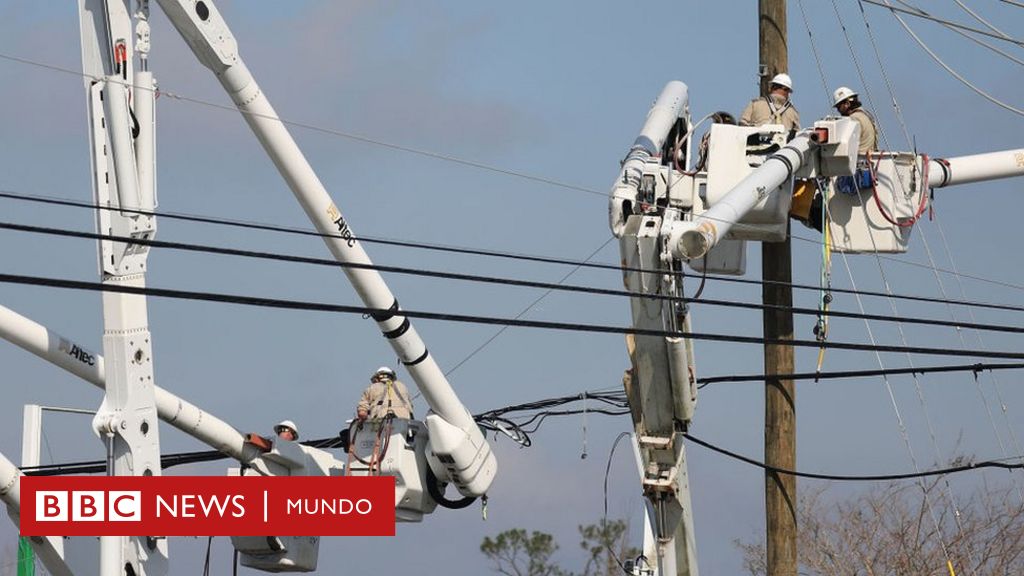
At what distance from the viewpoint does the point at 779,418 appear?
71.3 ft

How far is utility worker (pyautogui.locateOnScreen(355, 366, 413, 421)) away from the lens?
22.9 metres

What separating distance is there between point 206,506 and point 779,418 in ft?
20.5

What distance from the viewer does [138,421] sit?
61.6 ft

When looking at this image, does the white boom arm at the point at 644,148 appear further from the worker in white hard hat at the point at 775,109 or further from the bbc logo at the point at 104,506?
the bbc logo at the point at 104,506

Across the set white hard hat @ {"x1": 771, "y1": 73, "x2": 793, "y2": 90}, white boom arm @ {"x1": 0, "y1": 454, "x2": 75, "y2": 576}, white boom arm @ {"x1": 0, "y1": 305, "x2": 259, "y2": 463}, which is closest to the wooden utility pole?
white hard hat @ {"x1": 771, "y1": 73, "x2": 793, "y2": 90}

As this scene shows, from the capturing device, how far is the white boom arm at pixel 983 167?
911 inches

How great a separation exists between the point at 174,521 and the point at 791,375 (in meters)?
6.80

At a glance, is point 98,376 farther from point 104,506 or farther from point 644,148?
point 644,148

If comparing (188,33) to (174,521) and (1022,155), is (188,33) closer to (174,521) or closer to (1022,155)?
(174,521)

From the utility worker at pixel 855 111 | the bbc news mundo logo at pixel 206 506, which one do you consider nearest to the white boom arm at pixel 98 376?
the bbc news mundo logo at pixel 206 506

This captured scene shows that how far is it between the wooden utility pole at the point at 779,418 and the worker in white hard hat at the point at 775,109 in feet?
0.97

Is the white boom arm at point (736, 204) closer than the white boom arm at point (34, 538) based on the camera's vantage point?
Yes

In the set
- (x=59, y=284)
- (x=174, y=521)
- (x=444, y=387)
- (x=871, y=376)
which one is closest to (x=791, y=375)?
(x=871, y=376)

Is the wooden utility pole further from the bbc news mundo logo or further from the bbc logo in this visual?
the bbc logo
